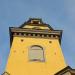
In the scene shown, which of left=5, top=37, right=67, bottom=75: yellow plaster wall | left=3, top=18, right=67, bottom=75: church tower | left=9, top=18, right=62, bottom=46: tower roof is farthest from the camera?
left=9, top=18, right=62, bottom=46: tower roof

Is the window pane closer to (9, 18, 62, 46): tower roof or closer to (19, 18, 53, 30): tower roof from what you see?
(9, 18, 62, 46): tower roof

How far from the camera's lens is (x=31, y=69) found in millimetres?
41125

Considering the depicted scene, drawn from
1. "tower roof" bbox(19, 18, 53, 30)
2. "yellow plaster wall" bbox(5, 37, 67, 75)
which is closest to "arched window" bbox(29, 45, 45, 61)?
"yellow plaster wall" bbox(5, 37, 67, 75)

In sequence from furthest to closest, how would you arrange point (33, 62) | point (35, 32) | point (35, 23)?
1. point (35, 23)
2. point (35, 32)
3. point (33, 62)

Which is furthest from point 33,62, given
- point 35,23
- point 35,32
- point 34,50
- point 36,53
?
point 35,23

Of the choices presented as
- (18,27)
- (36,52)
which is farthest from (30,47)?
(18,27)

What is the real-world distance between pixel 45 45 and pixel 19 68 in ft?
19.1

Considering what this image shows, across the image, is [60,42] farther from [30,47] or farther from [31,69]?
[31,69]

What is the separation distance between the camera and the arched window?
43344 mm

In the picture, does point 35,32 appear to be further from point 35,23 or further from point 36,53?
point 35,23

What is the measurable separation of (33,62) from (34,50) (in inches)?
106

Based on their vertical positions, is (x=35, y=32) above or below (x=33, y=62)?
above

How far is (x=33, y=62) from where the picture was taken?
4253 cm

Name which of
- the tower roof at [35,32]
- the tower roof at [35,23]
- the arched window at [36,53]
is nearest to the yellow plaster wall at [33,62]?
the arched window at [36,53]
